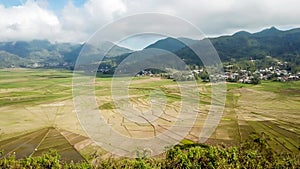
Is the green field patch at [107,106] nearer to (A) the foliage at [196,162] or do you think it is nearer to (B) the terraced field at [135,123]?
(B) the terraced field at [135,123]

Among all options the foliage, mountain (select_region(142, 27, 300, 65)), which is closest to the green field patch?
the foliage

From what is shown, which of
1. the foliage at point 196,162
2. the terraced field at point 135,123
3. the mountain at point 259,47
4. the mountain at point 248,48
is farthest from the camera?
the mountain at point 259,47

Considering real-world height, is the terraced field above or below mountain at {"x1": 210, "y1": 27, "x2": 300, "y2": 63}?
below

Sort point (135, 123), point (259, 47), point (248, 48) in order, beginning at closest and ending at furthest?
point (135, 123)
point (248, 48)
point (259, 47)

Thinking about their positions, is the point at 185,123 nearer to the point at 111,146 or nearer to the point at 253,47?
the point at 111,146

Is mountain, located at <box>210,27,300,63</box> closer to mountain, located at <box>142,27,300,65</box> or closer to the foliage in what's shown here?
mountain, located at <box>142,27,300,65</box>

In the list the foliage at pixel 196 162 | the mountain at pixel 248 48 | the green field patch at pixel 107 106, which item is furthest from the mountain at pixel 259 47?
the foliage at pixel 196 162

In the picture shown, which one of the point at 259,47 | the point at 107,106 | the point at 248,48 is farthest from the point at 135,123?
the point at 259,47

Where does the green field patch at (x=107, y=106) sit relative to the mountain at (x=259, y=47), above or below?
below

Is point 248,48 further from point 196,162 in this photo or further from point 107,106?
point 196,162

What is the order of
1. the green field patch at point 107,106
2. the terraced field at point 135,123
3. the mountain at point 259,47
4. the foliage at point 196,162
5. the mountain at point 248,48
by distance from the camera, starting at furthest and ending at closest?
the mountain at point 259,47, the mountain at point 248,48, the green field patch at point 107,106, the terraced field at point 135,123, the foliage at point 196,162

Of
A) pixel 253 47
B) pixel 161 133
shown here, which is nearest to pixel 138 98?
pixel 161 133

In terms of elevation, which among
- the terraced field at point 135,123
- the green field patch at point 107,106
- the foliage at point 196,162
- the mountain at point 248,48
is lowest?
the terraced field at point 135,123
